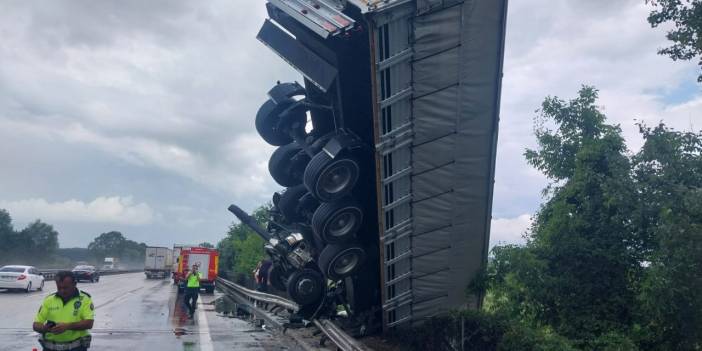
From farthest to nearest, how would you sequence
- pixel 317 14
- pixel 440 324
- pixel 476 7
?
pixel 440 324
pixel 317 14
pixel 476 7

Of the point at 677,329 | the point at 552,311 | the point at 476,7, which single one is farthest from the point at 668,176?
the point at 476,7

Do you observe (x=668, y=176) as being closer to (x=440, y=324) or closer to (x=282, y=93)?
(x=440, y=324)

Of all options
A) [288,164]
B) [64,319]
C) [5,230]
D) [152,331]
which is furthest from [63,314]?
[5,230]

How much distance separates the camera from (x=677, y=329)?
6895 millimetres

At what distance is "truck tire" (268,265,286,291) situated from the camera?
1239cm

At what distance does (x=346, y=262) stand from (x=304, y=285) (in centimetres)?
166

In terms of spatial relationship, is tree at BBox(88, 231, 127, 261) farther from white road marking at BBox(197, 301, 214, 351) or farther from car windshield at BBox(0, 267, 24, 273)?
white road marking at BBox(197, 301, 214, 351)

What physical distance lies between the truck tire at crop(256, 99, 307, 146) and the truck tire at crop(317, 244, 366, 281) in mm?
2120

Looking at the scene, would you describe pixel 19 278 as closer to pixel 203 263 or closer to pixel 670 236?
pixel 203 263

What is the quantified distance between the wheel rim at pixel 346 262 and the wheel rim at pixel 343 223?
1.44ft

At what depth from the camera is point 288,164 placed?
10.8 metres

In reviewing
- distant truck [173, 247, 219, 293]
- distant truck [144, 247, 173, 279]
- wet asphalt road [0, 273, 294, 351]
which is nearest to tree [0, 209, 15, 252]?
distant truck [144, 247, 173, 279]

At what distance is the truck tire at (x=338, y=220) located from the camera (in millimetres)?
9031

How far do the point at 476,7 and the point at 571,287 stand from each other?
3.88 m
